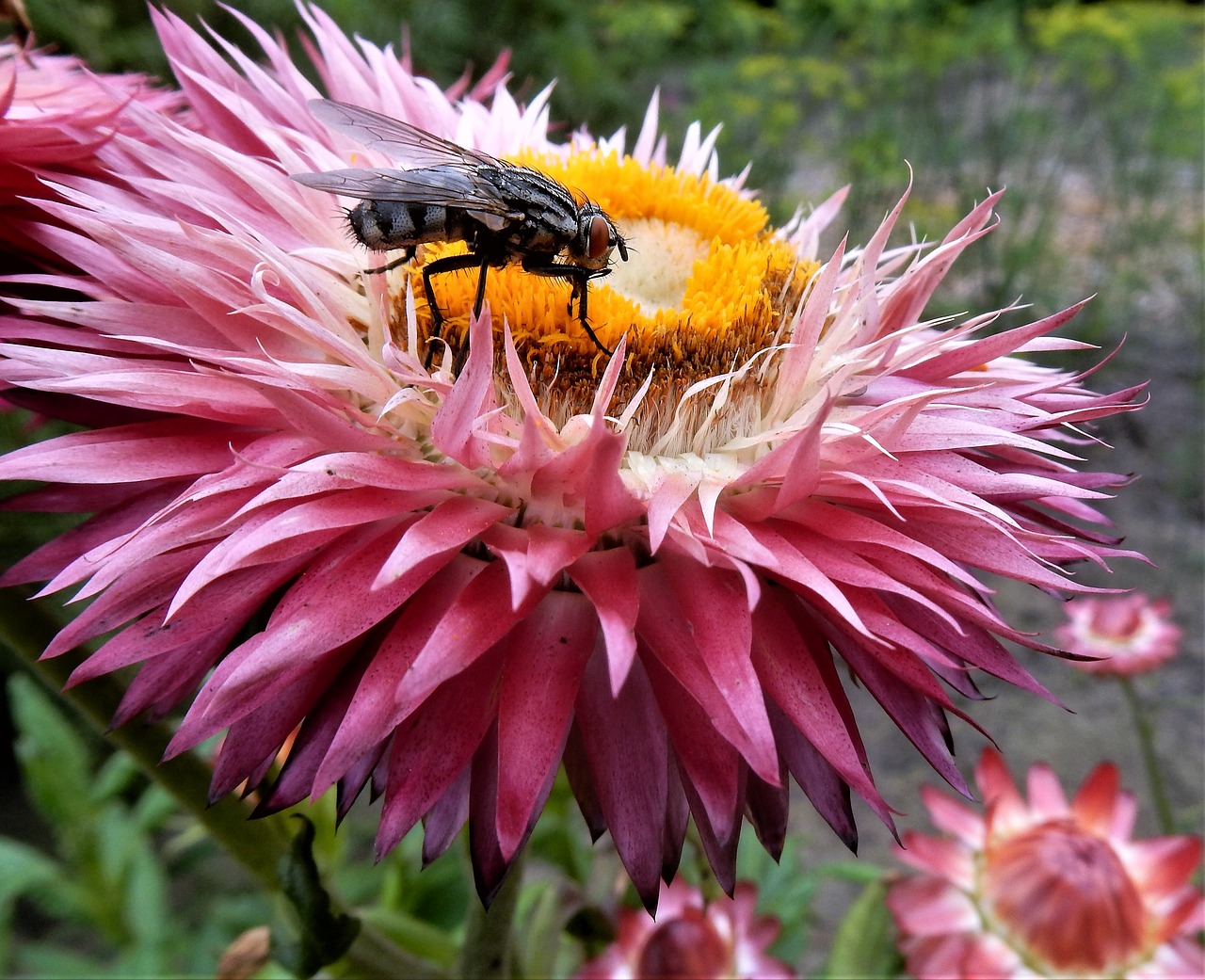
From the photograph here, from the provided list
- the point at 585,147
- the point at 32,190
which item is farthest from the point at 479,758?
the point at 585,147

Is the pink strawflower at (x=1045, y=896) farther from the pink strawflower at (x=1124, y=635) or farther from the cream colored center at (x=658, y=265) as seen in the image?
the cream colored center at (x=658, y=265)

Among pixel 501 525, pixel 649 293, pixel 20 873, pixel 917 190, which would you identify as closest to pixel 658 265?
pixel 649 293

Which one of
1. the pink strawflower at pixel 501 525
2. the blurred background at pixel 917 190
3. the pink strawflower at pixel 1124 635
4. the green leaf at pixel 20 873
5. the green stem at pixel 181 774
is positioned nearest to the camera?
the pink strawflower at pixel 501 525

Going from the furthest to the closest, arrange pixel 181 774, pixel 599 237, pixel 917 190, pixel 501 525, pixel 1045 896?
pixel 917 190
pixel 1045 896
pixel 599 237
pixel 181 774
pixel 501 525

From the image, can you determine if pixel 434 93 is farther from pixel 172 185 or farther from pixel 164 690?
pixel 164 690

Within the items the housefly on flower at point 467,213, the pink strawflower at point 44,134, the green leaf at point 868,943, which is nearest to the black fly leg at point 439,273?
the housefly on flower at point 467,213

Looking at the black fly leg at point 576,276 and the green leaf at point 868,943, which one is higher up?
the black fly leg at point 576,276

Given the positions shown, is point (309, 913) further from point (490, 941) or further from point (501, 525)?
point (501, 525)
